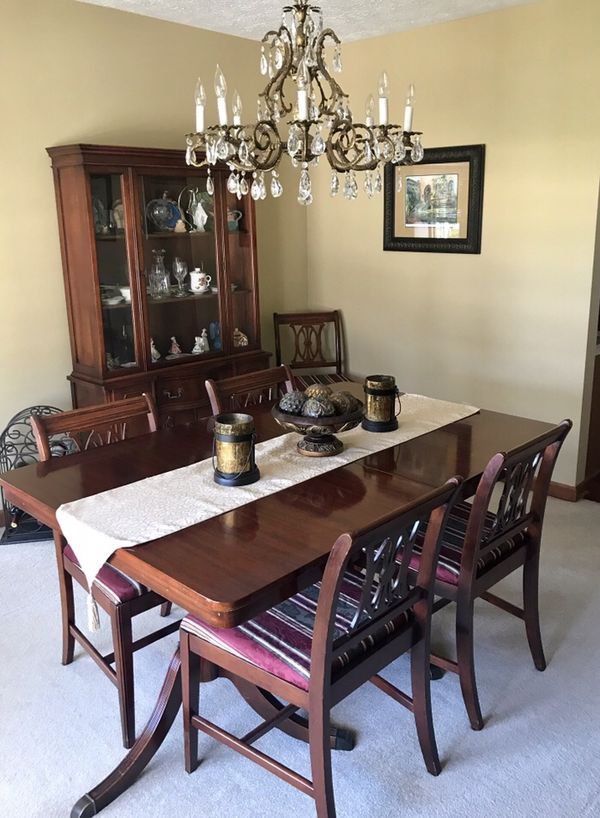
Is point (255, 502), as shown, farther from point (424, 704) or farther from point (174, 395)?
point (174, 395)

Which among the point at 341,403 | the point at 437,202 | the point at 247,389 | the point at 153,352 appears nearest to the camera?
the point at 341,403

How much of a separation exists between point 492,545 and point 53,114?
285 centimetres

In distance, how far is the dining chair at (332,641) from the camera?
162 cm

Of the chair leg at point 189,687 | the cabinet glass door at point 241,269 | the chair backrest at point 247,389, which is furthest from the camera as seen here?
the cabinet glass door at point 241,269

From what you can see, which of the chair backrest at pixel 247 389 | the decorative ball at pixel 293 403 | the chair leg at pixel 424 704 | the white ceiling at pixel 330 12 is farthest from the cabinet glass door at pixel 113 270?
the chair leg at pixel 424 704

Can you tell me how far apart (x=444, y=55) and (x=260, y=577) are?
332cm

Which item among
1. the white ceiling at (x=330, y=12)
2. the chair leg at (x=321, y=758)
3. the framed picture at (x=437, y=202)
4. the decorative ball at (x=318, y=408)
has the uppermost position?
the white ceiling at (x=330, y=12)

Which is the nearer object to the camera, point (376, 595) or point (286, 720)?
point (376, 595)

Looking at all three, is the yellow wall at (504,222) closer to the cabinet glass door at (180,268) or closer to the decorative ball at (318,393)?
the cabinet glass door at (180,268)

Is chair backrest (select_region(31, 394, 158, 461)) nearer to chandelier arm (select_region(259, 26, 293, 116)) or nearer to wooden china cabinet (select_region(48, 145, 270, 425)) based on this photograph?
wooden china cabinet (select_region(48, 145, 270, 425))

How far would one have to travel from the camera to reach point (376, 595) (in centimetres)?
177

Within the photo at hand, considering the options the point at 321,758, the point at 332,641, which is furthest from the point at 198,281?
the point at 321,758

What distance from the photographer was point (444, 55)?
383 cm

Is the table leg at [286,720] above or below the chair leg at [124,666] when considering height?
below
